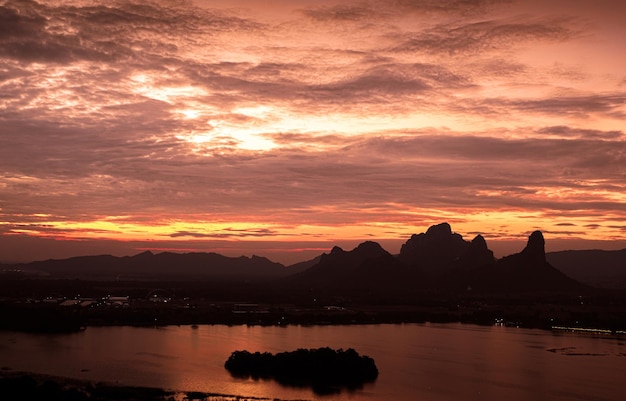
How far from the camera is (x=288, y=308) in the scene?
90250 mm

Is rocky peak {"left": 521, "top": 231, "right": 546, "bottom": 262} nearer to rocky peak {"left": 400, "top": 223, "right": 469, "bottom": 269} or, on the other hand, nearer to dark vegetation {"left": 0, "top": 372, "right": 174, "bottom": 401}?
rocky peak {"left": 400, "top": 223, "right": 469, "bottom": 269}

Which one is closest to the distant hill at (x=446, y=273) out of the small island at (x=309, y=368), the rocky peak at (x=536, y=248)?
the rocky peak at (x=536, y=248)

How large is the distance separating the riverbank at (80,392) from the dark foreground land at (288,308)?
26401mm

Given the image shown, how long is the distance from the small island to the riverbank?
19.7 feet

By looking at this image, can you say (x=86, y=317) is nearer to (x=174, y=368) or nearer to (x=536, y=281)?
(x=174, y=368)

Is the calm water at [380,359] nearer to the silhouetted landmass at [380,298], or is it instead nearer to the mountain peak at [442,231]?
the silhouetted landmass at [380,298]

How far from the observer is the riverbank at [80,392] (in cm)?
3077

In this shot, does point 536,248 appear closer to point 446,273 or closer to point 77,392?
point 446,273

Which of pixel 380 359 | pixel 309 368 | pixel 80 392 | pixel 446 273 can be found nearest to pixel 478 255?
pixel 446 273

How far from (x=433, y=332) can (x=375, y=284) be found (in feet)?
273

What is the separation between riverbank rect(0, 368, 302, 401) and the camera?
30.8m

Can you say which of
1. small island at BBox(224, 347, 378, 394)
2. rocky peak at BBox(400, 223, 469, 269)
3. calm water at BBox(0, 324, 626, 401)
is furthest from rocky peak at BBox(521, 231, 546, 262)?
small island at BBox(224, 347, 378, 394)

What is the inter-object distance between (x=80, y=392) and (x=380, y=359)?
22639 millimetres

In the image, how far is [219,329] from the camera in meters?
65.4
